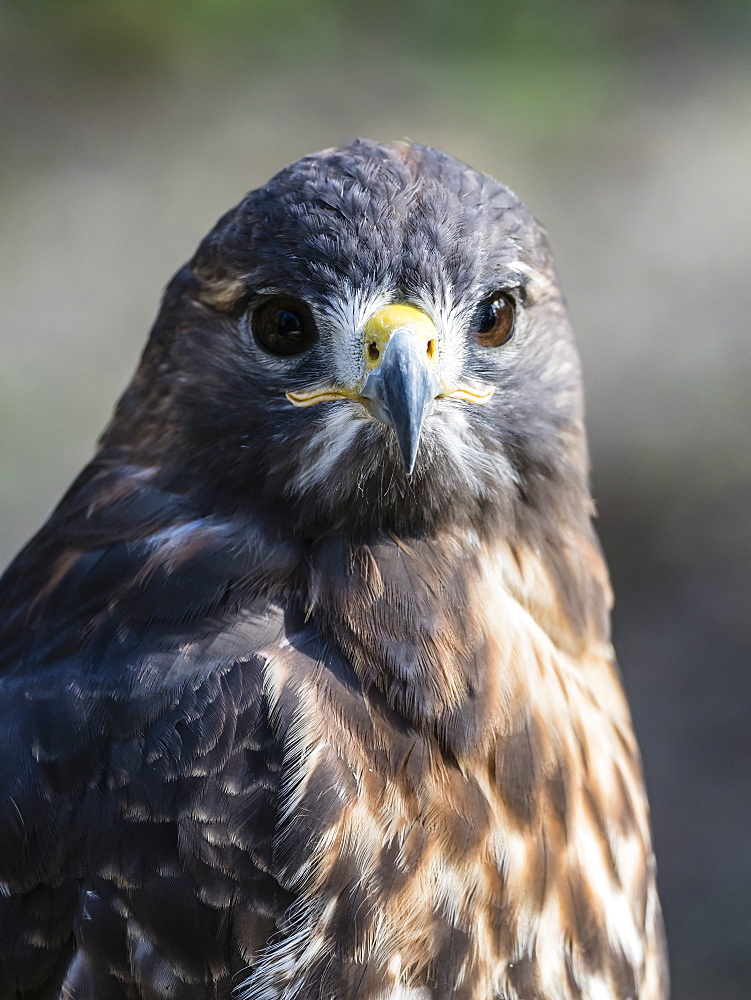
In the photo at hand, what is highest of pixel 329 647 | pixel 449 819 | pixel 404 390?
pixel 404 390

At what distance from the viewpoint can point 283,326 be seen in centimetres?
246

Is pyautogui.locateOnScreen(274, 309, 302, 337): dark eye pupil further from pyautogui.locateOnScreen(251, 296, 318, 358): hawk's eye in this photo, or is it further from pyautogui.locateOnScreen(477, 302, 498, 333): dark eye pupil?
pyautogui.locateOnScreen(477, 302, 498, 333): dark eye pupil

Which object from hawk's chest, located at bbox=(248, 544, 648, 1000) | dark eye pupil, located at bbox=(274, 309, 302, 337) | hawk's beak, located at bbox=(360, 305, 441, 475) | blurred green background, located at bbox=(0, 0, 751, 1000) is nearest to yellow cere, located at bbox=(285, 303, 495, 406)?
hawk's beak, located at bbox=(360, 305, 441, 475)

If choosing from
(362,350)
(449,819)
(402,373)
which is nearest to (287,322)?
(362,350)

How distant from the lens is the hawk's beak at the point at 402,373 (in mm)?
2227

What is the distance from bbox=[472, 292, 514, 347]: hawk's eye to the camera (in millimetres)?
2527

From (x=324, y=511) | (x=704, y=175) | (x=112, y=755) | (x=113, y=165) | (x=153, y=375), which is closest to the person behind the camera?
(x=112, y=755)

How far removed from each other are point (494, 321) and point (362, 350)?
34 cm

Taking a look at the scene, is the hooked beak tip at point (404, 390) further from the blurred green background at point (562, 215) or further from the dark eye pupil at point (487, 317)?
the blurred green background at point (562, 215)

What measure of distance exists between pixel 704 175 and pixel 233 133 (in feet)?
10.5

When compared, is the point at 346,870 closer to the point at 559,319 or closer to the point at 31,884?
the point at 31,884

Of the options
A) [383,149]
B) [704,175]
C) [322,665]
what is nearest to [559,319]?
[383,149]

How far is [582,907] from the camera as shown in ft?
8.52

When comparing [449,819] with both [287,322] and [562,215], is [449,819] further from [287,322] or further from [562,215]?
[562,215]
